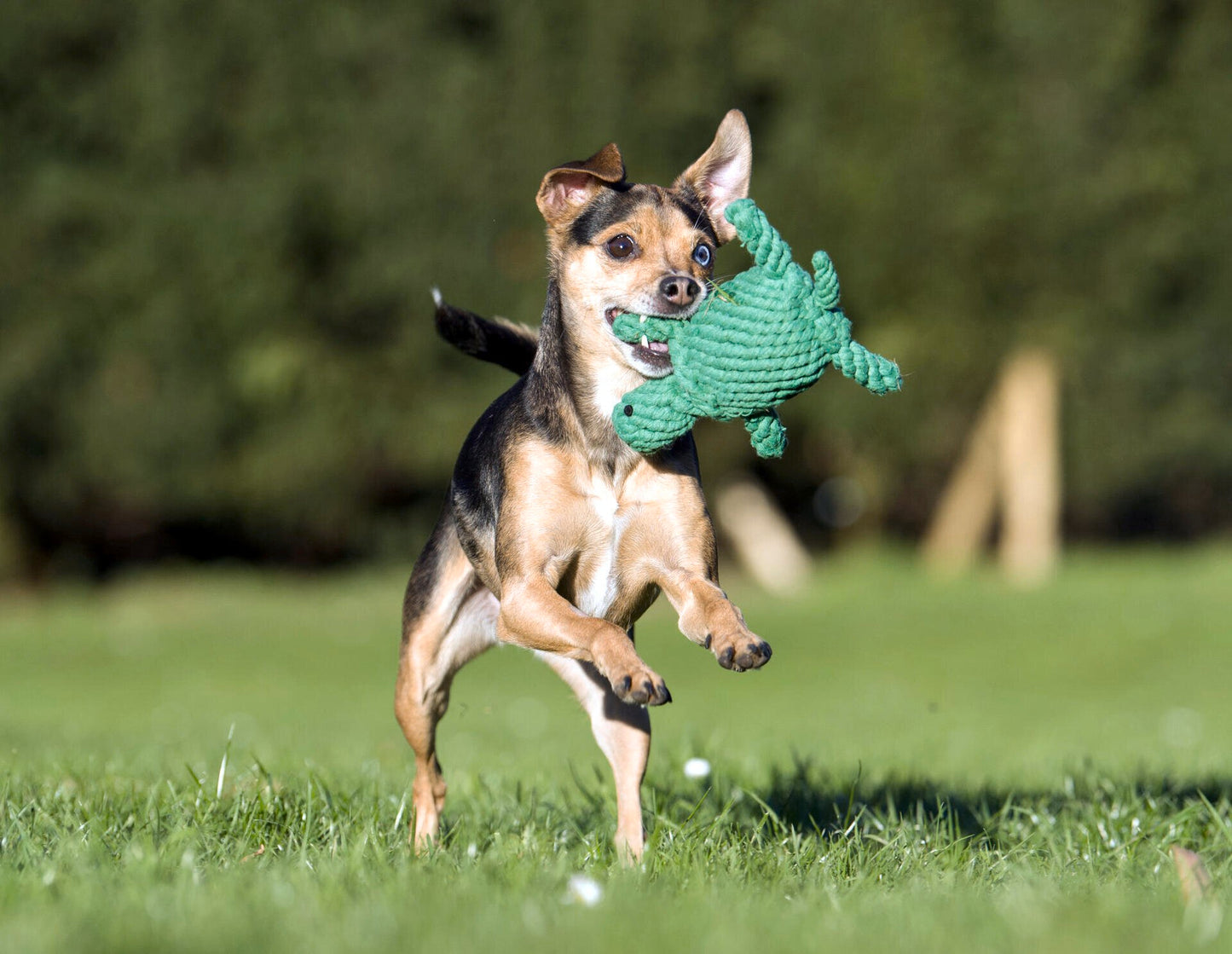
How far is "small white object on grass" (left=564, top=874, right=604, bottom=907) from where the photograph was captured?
3477mm

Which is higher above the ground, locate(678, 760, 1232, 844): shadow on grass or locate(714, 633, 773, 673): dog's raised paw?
locate(714, 633, 773, 673): dog's raised paw

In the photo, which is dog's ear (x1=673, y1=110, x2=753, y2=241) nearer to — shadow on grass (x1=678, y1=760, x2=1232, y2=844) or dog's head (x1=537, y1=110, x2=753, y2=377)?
dog's head (x1=537, y1=110, x2=753, y2=377)

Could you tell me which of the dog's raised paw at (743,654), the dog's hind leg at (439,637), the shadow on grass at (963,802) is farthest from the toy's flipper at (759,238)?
the dog's hind leg at (439,637)

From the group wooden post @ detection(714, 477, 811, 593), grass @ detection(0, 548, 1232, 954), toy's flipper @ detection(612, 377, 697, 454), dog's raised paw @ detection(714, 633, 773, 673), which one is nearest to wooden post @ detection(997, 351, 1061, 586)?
wooden post @ detection(714, 477, 811, 593)

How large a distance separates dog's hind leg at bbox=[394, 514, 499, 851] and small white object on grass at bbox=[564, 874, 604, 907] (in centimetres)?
213

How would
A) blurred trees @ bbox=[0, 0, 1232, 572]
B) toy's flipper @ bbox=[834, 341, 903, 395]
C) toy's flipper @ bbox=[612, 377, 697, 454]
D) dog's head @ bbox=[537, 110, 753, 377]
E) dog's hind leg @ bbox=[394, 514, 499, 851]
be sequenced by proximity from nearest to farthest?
toy's flipper @ bbox=[834, 341, 903, 395]
toy's flipper @ bbox=[612, 377, 697, 454]
dog's head @ bbox=[537, 110, 753, 377]
dog's hind leg @ bbox=[394, 514, 499, 851]
blurred trees @ bbox=[0, 0, 1232, 572]

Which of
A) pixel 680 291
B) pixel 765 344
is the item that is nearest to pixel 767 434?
pixel 765 344

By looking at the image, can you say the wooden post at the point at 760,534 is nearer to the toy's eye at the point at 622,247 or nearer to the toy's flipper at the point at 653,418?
the toy's eye at the point at 622,247

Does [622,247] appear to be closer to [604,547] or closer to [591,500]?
[591,500]

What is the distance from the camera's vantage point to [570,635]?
15.2 feet

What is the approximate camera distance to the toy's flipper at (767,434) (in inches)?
183

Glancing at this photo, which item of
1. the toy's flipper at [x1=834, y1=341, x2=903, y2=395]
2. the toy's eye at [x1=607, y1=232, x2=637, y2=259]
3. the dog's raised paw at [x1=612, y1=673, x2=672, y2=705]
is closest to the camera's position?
the dog's raised paw at [x1=612, y1=673, x2=672, y2=705]

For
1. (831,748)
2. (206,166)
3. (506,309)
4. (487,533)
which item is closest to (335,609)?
(506,309)

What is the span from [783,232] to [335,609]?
8.45 metres
